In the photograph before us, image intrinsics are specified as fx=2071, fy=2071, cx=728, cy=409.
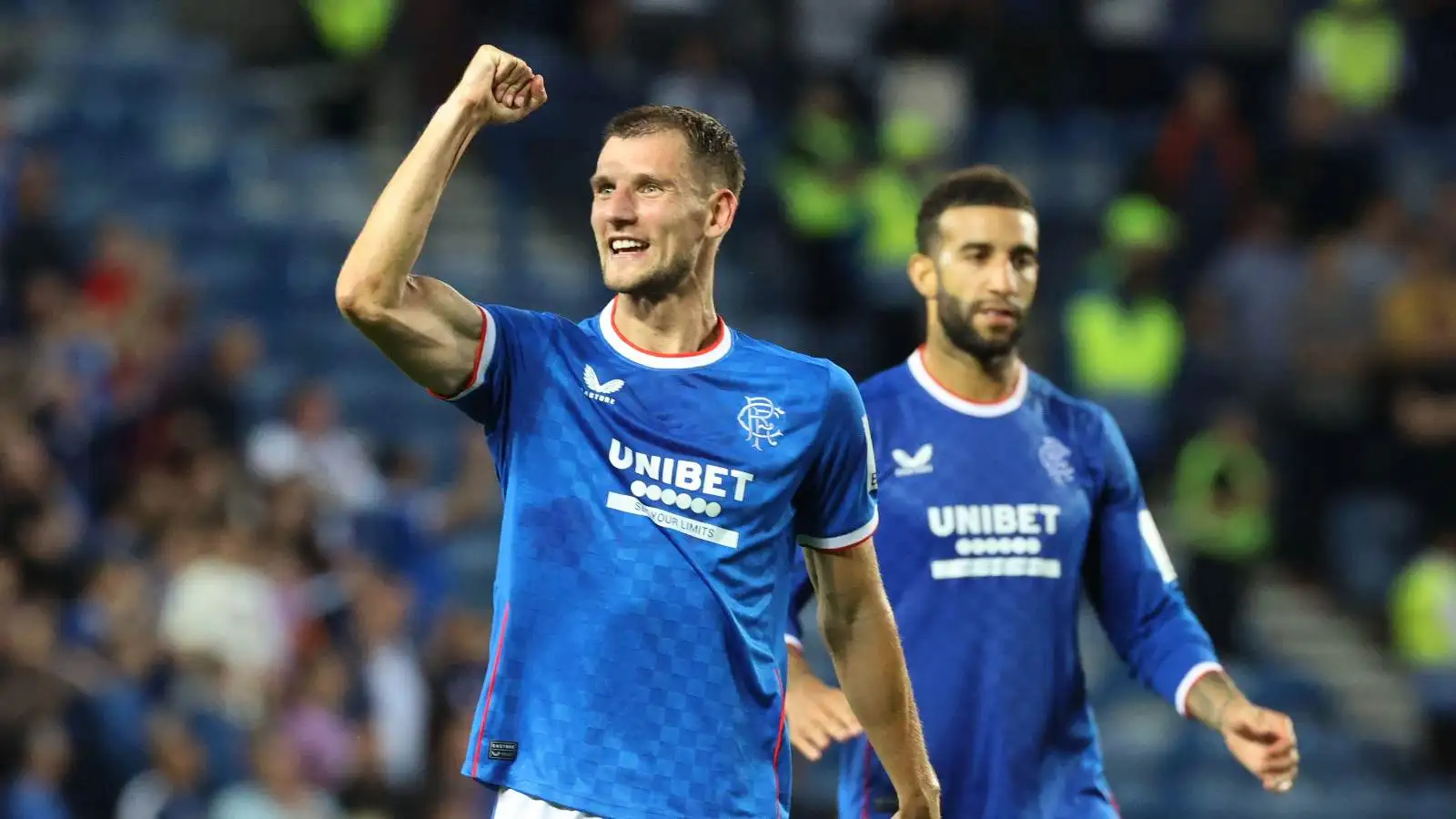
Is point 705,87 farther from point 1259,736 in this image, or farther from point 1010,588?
point 1259,736

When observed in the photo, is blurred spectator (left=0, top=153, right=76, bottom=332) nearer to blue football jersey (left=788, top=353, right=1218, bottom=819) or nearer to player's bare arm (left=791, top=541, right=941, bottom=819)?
blue football jersey (left=788, top=353, right=1218, bottom=819)

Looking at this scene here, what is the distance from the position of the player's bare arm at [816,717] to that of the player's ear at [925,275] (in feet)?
4.23

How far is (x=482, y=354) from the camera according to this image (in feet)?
14.8

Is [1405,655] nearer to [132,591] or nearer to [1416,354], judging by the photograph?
[1416,354]

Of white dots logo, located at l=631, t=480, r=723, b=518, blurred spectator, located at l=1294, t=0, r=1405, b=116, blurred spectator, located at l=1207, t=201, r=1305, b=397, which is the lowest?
white dots logo, located at l=631, t=480, r=723, b=518

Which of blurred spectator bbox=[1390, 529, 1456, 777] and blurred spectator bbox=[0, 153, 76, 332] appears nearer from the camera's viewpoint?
blurred spectator bbox=[0, 153, 76, 332]

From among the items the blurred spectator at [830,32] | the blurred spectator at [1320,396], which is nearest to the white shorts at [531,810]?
the blurred spectator at [1320,396]

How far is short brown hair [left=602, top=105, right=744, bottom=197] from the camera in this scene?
4.69 meters

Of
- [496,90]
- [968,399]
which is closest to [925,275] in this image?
[968,399]

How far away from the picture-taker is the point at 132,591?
10281 mm

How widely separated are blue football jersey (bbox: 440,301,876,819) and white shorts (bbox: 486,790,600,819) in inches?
0.8

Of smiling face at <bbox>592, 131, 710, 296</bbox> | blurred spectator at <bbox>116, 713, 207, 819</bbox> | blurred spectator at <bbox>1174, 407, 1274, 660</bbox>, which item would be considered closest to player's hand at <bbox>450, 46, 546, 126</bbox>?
smiling face at <bbox>592, 131, 710, 296</bbox>

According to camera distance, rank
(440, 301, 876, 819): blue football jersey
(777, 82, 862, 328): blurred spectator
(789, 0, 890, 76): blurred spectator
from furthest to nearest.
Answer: (789, 0, 890, 76): blurred spectator
(777, 82, 862, 328): blurred spectator
(440, 301, 876, 819): blue football jersey

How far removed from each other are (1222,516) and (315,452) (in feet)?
19.1
